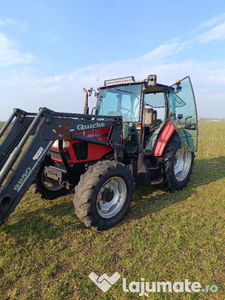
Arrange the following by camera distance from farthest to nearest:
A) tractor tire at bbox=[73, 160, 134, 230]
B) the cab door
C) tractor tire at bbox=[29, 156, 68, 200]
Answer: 1. the cab door
2. tractor tire at bbox=[29, 156, 68, 200]
3. tractor tire at bbox=[73, 160, 134, 230]

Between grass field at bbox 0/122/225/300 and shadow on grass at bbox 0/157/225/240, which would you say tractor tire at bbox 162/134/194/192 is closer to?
shadow on grass at bbox 0/157/225/240

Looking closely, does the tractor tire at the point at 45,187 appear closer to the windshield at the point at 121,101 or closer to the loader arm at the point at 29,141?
the loader arm at the point at 29,141

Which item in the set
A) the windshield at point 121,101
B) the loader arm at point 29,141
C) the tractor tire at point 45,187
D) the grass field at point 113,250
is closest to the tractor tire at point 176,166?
the grass field at point 113,250

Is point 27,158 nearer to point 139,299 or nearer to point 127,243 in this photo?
point 127,243

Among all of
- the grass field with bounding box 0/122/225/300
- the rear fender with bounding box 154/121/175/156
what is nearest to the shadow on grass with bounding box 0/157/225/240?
the grass field with bounding box 0/122/225/300

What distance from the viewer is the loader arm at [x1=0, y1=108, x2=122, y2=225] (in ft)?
8.51

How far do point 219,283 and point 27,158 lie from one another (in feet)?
9.14

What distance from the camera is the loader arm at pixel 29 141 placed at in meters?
2.59

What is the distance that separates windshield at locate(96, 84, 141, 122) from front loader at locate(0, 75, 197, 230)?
0.8 inches

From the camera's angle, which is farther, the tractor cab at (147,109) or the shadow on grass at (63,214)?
the tractor cab at (147,109)

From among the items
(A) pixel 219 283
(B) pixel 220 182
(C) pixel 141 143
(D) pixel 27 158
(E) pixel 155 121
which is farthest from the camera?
(B) pixel 220 182

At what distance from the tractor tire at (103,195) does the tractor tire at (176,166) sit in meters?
1.23

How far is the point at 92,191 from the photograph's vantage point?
2953 millimetres

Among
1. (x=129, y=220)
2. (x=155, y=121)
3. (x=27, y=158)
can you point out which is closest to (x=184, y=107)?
(x=155, y=121)
